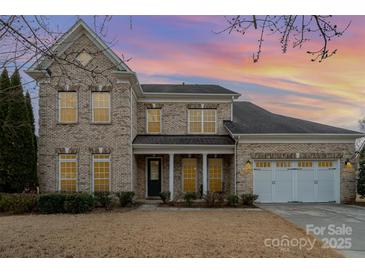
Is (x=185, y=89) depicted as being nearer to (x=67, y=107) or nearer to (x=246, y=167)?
(x=246, y=167)

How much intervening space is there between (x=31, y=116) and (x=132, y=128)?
5.12m

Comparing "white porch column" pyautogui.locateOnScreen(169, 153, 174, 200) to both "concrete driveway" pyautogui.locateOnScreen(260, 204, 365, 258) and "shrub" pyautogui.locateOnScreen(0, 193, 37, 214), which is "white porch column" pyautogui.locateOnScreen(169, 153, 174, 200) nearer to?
"concrete driveway" pyautogui.locateOnScreen(260, 204, 365, 258)

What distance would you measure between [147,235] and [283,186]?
10.4 meters

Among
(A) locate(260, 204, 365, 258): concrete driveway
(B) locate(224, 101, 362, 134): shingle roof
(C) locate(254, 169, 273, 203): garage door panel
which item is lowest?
(A) locate(260, 204, 365, 258): concrete driveway

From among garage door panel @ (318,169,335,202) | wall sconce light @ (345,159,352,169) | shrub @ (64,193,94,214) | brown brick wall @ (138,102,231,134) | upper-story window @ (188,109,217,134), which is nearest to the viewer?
shrub @ (64,193,94,214)

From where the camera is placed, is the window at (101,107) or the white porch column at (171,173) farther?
the white porch column at (171,173)

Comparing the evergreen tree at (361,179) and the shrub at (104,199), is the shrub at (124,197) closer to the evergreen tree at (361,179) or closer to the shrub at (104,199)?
the shrub at (104,199)

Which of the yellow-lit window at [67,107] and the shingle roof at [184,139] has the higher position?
the yellow-lit window at [67,107]

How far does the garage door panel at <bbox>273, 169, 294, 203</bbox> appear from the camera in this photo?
59.2ft

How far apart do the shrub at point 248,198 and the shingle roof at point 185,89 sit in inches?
241

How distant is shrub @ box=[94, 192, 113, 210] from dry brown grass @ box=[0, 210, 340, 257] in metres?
1.65

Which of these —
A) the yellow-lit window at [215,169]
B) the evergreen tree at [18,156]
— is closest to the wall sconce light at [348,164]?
the yellow-lit window at [215,169]

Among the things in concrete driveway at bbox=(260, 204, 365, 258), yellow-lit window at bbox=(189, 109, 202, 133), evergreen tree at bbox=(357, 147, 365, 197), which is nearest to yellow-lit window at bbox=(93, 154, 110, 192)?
yellow-lit window at bbox=(189, 109, 202, 133)

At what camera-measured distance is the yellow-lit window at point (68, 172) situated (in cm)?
1698
